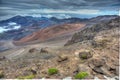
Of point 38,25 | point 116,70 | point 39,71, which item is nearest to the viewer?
point 116,70

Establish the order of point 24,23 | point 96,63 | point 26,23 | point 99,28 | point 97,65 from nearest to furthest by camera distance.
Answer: point 97,65
point 96,63
point 99,28
point 24,23
point 26,23

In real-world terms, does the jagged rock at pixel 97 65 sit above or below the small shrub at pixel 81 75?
above

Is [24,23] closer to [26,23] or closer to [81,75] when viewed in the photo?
[26,23]

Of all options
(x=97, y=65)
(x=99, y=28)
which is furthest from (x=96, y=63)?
(x=99, y=28)

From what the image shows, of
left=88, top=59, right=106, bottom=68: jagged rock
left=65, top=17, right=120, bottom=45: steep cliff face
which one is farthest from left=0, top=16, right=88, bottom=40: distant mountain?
left=88, top=59, right=106, bottom=68: jagged rock

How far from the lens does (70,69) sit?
20.9 m

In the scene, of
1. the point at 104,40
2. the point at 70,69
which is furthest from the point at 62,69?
the point at 104,40

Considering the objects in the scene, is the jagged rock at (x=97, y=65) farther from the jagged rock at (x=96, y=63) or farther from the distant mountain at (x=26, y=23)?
the distant mountain at (x=26, y=23)

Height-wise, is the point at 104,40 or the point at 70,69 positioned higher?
the point at 104,40

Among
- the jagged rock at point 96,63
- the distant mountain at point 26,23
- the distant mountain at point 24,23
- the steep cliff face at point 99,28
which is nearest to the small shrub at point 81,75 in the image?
the jagged rock at point 96,63

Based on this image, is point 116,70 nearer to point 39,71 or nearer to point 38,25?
point 39,71

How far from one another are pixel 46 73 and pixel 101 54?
4805 millimetres

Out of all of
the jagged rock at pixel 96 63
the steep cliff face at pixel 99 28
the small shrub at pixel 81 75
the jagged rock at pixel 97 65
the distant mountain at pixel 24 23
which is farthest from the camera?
the distant mountain at pixel 24 23

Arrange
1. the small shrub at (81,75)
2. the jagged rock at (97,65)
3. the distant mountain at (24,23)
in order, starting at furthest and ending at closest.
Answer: the distant mountain at (24,23) → the jagged rock at (97,65) → the small shrub at (81,75)
